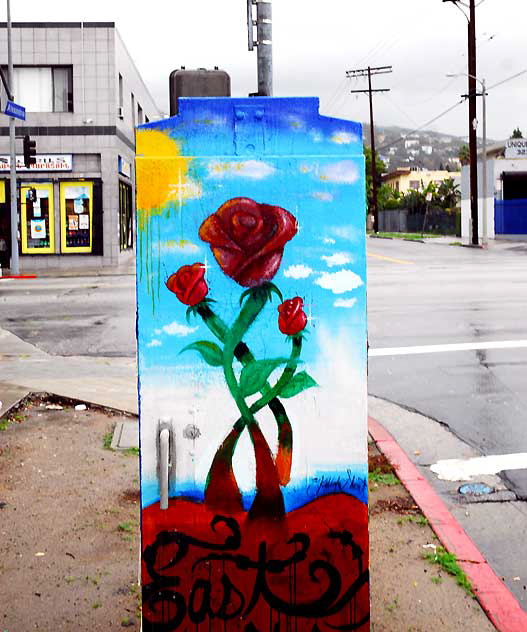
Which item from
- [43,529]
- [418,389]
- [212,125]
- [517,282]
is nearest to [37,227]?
[517,282]

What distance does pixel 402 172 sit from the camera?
156625 millimetres

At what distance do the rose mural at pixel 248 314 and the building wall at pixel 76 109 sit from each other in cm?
3108

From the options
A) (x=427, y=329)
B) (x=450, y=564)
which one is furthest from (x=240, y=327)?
(x=427, y=329)

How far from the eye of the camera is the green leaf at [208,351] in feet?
11.1

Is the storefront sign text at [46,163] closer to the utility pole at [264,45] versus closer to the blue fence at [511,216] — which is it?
the utility pole at [264,45]

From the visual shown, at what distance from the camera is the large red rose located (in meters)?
3.37

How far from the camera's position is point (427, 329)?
558 inches

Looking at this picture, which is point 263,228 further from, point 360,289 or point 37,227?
point 37,227

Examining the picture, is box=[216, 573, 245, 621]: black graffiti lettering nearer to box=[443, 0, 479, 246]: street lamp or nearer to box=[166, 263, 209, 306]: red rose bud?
box=[166, 263, 209, 306]: red rose bud

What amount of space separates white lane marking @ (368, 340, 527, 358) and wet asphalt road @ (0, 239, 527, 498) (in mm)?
235

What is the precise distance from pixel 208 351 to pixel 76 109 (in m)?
31.8

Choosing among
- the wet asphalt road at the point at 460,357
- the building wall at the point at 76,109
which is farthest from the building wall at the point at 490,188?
the wet asphalt road at the point at 460,357

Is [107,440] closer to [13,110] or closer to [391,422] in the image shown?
[391,422]

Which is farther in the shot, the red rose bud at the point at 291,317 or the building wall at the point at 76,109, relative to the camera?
the building wall at the point at 76,109
